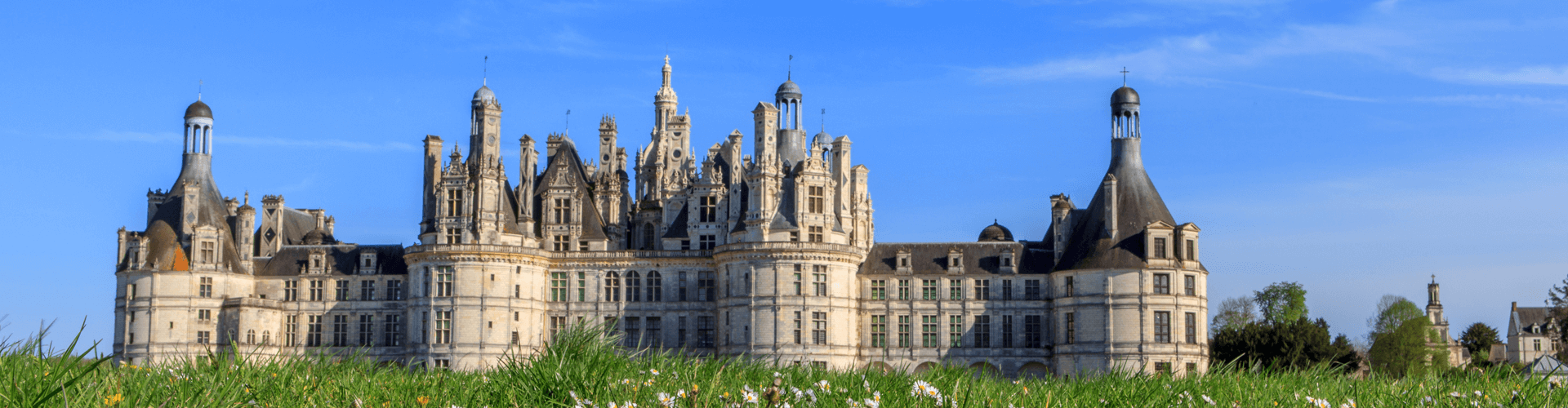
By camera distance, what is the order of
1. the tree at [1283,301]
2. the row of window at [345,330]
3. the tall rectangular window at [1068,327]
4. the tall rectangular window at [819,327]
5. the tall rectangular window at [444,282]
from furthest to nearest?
the tree at [1283,301] < the row of window at [345,330] < the tall rectangular window at [444,282] < the tall rectangular window at [819,327] < the tall rectangular window at [1068,327]

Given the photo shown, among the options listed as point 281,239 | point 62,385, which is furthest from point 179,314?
point 62,385

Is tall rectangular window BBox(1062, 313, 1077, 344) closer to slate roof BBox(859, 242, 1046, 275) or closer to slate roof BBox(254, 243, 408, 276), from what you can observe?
slate roof BBox(859, 242, 1046, 275)

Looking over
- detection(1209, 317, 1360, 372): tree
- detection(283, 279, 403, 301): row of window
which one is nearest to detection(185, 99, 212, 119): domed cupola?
detection(283, 279, 403, 301): row of window

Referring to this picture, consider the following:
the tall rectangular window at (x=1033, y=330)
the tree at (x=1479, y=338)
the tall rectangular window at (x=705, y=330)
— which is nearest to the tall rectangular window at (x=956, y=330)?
the tall rectangular window at (x=1033, y=330)

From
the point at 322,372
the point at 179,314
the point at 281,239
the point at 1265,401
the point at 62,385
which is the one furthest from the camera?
the point at 281,239

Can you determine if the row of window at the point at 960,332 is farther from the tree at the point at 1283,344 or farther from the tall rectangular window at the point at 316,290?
the tall rectangular window at the point at 316,290

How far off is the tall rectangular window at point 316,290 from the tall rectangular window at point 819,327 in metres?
24.0

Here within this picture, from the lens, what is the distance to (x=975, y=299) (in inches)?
2665

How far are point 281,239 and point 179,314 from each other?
790 cm

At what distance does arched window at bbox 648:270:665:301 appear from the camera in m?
69.9

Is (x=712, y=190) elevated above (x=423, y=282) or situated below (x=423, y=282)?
above

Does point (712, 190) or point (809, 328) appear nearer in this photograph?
point (809, 328)

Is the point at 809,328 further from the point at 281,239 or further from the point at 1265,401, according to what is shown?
the point at 1265,401

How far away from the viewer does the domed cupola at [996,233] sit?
73.6m
